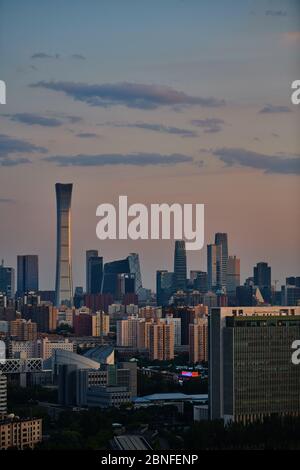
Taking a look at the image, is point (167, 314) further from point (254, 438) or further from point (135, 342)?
point (254, 438)

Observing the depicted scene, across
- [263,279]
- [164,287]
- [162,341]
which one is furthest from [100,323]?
[263,279]

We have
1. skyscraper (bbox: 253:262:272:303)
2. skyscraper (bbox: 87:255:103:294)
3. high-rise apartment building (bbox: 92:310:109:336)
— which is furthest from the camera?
high-rise apartment building (bbox: 92:310:109:336)

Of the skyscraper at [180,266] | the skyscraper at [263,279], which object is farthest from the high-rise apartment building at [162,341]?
the skyscraper at [263,279]

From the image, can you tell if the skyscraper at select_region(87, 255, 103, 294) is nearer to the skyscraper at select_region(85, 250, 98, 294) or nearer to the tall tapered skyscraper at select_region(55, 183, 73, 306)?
the skyscraper at select_region(85, 250, 98, 294)

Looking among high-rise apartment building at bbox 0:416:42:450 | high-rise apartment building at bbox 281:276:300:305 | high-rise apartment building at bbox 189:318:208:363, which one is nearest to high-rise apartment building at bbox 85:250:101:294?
high-rise apartment building at bbox 189:318:208:363

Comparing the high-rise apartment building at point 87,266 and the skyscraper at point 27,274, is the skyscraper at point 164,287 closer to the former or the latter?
the high-rise apartment building at point 87,266
